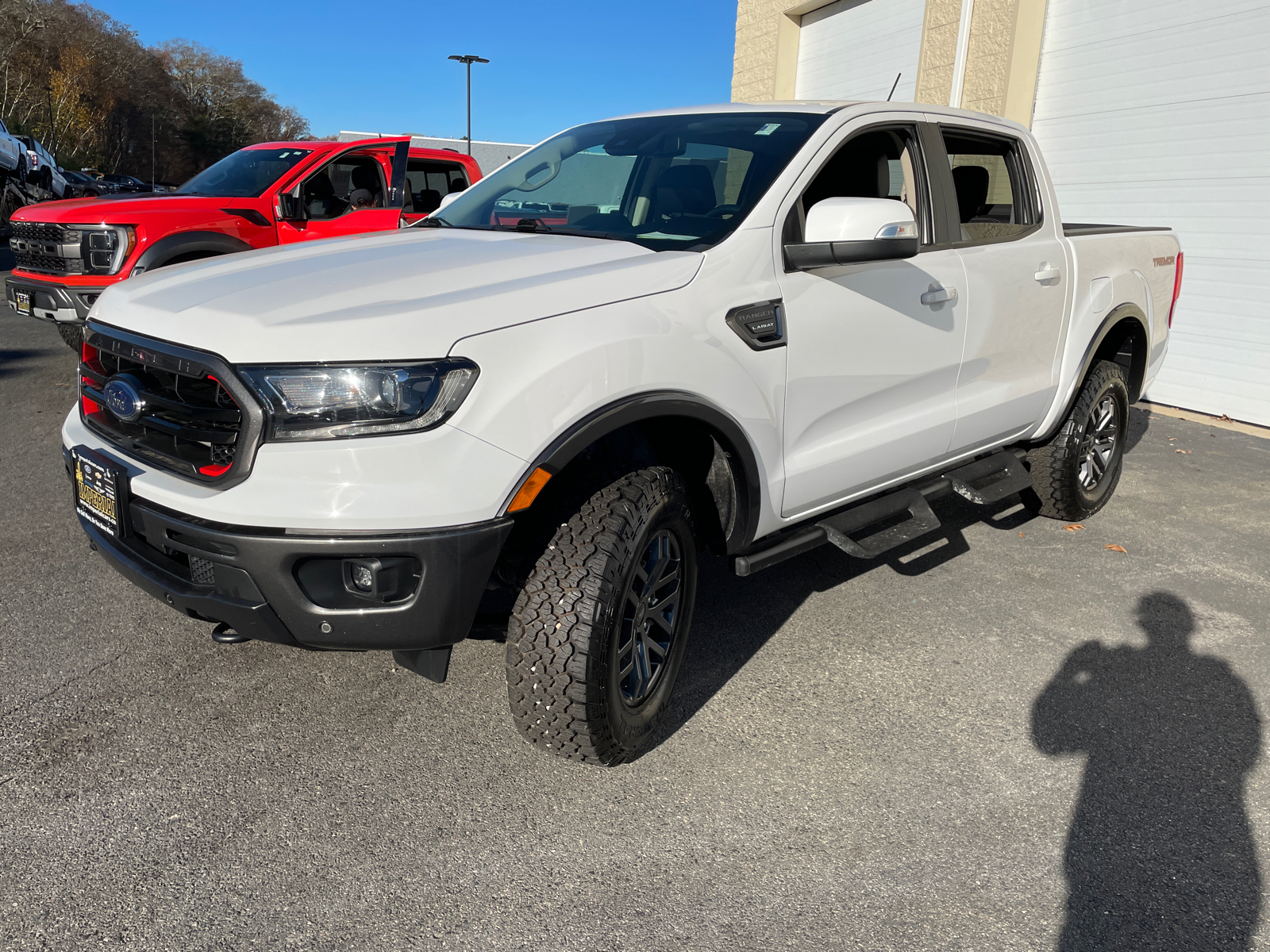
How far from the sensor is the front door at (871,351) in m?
3.01

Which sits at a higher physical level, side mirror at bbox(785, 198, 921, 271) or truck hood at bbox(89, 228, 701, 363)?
side mirror at bbox(785, 198, 921, 271)

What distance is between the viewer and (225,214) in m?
7.29

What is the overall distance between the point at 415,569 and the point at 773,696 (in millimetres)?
1433

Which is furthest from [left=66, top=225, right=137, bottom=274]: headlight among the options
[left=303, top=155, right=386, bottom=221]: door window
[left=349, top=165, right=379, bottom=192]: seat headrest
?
[left=349, top=165, right=379, bottom=192]: seat headrest

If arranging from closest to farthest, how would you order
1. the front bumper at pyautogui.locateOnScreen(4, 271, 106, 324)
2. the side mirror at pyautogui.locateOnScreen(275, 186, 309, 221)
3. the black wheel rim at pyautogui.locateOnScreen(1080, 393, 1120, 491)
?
the black wheel rim at pyautogui.locateOnScreen(1080, 393, 1120, 491) < the front bumper at pyautogui.locateOnScreen(4, 271, 106, 324) < the side mirror at pyautogui.locateOnScreen(275, 186, 309, 221)

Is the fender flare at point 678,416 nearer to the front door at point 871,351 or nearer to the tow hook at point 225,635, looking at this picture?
the front door at point 871,351

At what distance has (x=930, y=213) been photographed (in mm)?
3660

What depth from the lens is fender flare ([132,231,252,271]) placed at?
22.4 ft

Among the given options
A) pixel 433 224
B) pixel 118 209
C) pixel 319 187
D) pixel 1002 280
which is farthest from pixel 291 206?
pixel 1002 280

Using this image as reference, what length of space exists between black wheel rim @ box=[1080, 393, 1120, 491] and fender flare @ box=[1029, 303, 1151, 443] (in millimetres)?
187

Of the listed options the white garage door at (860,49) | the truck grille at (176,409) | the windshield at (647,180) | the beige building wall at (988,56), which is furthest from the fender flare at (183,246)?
the white garage door at (860,49)

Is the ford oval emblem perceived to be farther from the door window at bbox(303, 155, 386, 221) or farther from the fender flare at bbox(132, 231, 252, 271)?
the door window at bbox(303, 155, 386, 221)

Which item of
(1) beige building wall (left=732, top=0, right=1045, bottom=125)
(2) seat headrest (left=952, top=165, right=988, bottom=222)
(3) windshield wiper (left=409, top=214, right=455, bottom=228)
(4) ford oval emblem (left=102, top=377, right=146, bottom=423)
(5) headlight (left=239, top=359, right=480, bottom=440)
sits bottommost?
(4) ford oval emblem (left=102, top=377, right=146, bottom=423)

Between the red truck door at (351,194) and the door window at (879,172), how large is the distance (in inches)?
206
